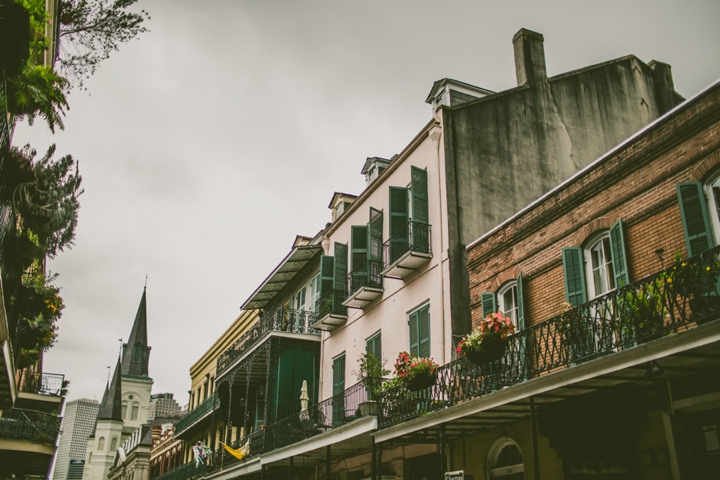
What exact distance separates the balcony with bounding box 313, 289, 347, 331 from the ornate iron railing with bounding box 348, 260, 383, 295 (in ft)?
1.85

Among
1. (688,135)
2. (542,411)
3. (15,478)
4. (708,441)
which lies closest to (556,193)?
(688,135)

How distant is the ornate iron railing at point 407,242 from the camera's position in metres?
14.7

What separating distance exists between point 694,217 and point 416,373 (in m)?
5.34

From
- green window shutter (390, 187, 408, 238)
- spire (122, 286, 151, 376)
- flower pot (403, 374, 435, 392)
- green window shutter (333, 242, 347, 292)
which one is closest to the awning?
green window shutter (333, 242, 347, 292)

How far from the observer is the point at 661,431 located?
862cm

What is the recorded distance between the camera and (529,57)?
56.2ft

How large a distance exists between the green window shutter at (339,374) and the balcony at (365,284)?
194cm

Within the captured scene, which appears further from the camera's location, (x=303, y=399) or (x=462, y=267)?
(x=303, y=399)

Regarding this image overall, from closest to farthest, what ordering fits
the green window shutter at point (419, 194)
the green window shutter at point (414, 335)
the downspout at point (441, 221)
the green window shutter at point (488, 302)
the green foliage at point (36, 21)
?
the green foliage at point (36, 21) → the green window shutter at point (488, 302) → the downspout at point (441, 221) → the green window shutter at point (414, 335) → the green window shutter at point (419, 194)

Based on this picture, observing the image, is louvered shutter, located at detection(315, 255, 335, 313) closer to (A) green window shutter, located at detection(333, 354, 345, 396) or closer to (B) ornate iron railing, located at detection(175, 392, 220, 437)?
(A) green window shutter, located at detection(333, 354, 345, 396)

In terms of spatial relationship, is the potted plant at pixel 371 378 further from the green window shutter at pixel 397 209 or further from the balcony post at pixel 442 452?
the green window shutter at pixel 397 209

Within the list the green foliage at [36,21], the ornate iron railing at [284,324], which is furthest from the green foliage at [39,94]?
the ornate iron railing at [284,324]

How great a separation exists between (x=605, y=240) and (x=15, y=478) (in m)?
25.3

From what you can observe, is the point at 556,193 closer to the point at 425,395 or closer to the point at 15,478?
the point at 425,395
